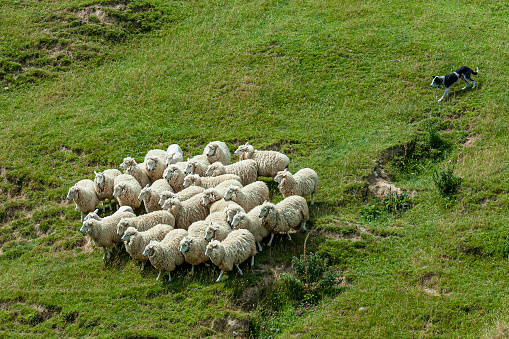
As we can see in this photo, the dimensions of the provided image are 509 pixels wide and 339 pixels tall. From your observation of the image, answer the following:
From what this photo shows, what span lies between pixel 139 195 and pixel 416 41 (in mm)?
15072

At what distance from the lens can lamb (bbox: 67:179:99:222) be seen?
16.0m

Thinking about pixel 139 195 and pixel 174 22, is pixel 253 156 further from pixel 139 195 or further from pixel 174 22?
pixel 174 22

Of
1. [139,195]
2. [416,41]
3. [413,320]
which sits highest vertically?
[416,41]

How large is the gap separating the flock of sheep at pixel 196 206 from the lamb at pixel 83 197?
0.03 m

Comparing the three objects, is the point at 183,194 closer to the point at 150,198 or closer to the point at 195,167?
the point at 150,198

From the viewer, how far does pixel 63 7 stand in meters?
28.4

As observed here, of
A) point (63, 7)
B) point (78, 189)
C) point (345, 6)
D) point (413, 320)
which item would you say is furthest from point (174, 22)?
point (413, 320)

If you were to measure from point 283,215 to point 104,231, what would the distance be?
16.3 feet

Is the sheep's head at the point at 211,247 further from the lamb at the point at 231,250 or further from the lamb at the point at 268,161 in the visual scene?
the lamb at the point at 268,161

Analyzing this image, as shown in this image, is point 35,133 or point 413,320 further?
point 35,133

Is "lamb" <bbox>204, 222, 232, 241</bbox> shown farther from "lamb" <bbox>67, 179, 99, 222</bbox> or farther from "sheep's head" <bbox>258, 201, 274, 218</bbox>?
"lamb" <bbox>67, 179, 99, 222</bbox>

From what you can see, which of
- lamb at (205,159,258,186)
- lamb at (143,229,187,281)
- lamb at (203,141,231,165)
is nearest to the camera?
lamb at (143,229,187,281)

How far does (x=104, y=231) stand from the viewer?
1417 cm

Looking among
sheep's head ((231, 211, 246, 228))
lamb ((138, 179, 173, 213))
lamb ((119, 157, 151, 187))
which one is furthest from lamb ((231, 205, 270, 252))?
lamb ((119, 157, 151, 187))
